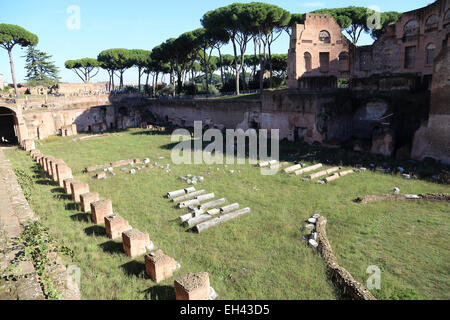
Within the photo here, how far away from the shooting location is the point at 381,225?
763cm

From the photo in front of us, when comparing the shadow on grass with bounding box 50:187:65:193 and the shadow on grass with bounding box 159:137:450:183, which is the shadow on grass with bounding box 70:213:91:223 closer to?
the shadow on grass with bounding box 50:187:65:193

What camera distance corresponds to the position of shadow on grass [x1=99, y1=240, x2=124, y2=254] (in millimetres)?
6481

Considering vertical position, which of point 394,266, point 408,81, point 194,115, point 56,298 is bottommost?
point 394,266

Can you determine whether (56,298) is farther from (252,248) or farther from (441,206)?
(441,206)

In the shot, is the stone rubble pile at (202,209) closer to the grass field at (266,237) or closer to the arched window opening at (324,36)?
the grass field at (266,237)

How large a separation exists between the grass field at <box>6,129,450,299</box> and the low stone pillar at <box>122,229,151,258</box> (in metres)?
0.19

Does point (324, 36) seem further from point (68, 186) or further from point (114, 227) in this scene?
point (114, 227)

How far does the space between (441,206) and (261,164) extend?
6627 millimetres

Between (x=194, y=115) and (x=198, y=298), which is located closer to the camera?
(x=198, y=298)

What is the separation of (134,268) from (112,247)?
108 centimetres

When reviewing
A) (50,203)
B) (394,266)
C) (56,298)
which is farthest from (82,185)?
(394,266)

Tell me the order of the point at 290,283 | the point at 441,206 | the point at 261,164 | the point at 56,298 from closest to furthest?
the point at 56,298 < the point at 290,283 < the point at 441,206 < the point at 261,164

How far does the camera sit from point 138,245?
632 centimetres
